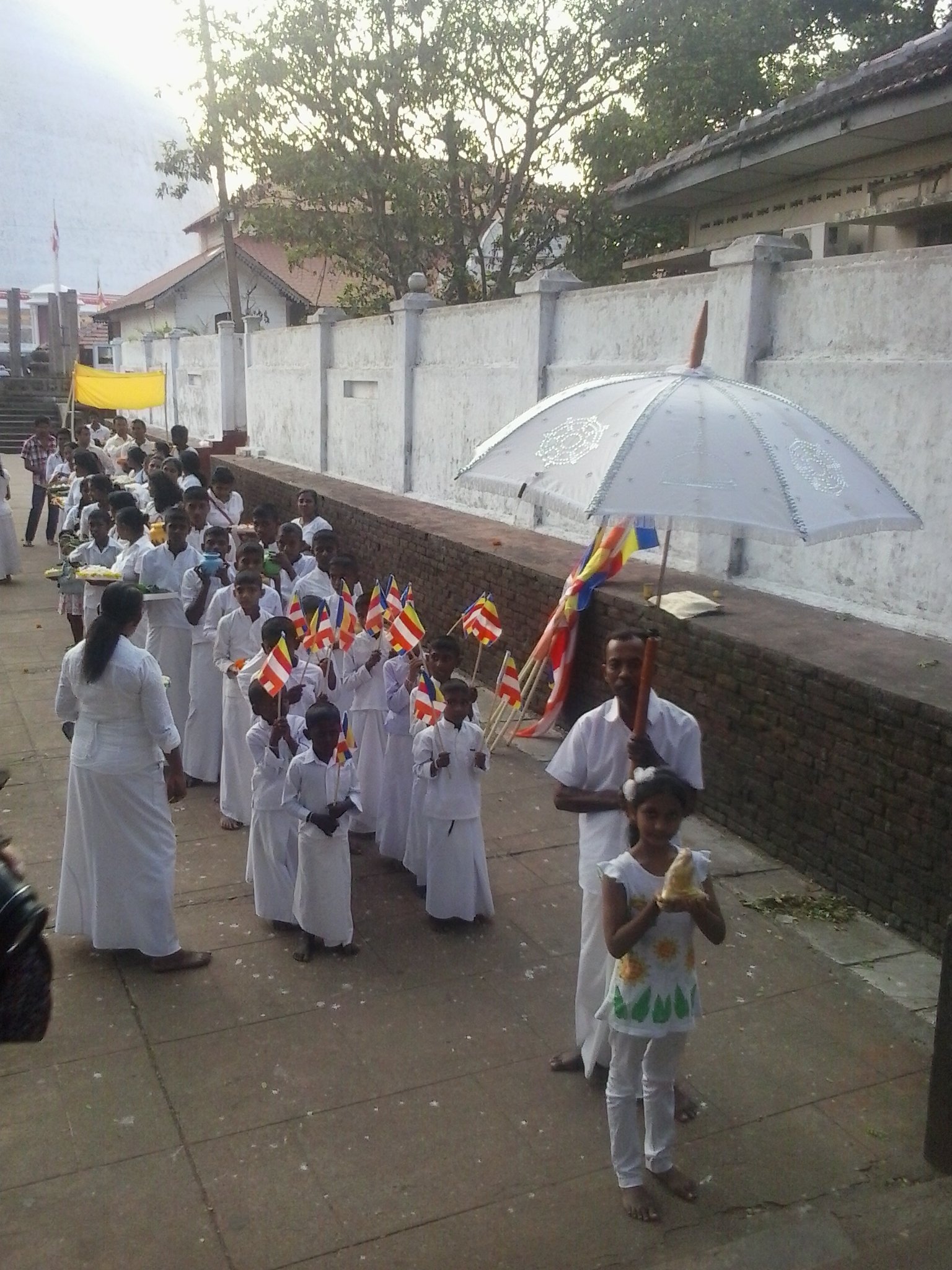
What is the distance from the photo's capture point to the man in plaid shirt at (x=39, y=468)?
16.0 meters

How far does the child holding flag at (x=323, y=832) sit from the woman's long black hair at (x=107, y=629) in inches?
34.3

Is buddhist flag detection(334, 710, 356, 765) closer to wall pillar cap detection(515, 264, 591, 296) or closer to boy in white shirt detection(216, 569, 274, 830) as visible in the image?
boy in white shirt detection(216, 569, 274, 830)

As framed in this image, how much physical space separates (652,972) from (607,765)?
78 centimetres

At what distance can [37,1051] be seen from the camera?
428 cm

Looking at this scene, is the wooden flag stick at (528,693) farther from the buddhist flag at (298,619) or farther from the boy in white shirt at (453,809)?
the boy in white shirt at (453,809)

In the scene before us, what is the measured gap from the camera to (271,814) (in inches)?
209

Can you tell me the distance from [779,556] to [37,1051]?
4808 millimetres

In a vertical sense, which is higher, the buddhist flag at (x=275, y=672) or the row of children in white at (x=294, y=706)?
the buddhist flag at (x=275, y=672)

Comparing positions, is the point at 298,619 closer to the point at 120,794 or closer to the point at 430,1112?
the point at 120,794

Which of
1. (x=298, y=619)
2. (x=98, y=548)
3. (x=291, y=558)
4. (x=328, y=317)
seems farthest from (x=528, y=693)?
(x=328, y=317)

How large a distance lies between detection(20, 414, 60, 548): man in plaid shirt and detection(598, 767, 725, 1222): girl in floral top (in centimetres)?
1432

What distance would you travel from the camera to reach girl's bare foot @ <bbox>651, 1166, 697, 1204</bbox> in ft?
11.6

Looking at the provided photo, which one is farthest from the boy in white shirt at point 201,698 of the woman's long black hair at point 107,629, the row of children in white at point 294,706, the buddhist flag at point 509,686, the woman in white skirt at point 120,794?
the woman's long black hair at point 107,629

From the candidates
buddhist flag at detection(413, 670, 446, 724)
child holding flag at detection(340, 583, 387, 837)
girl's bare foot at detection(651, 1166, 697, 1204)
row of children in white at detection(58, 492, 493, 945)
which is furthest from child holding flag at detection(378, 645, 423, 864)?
girl's bare foot at detection(651, 1166, 697, 1204)
